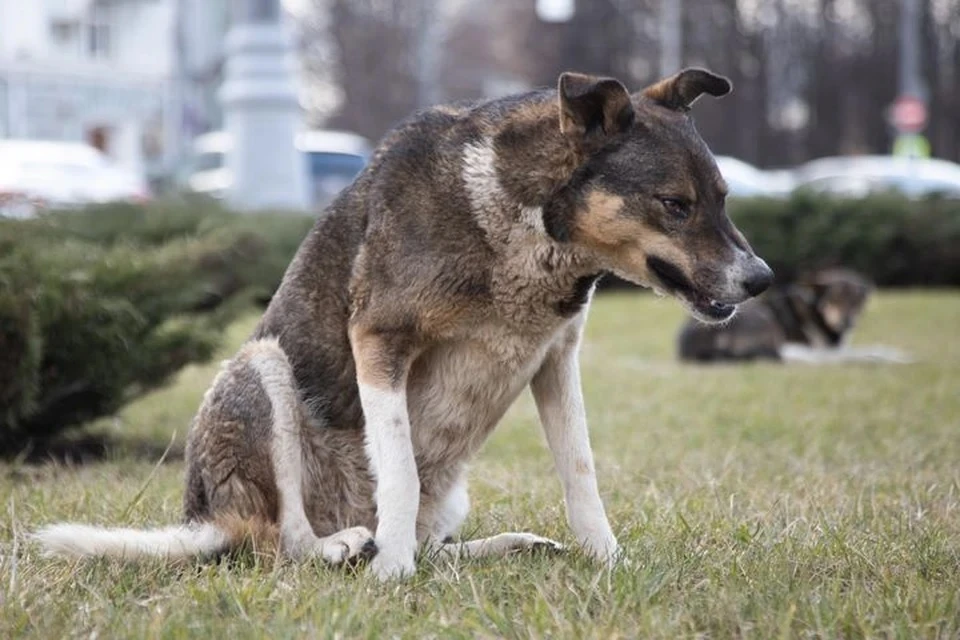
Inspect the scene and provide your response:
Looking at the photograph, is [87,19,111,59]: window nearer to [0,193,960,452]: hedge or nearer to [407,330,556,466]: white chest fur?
[0,193,960,452]: hedge

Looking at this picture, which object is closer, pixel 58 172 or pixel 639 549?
pixel 639 549

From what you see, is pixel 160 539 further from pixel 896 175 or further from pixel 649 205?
pixel 896 175

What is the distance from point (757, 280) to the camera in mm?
4219

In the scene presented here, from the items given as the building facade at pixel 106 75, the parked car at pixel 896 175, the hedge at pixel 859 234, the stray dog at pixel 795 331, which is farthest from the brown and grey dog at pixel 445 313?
the building facade at pixel 106 75

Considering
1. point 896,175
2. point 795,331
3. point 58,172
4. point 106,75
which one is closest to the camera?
point 795,331

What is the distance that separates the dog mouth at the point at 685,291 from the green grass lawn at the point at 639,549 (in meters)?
0.75

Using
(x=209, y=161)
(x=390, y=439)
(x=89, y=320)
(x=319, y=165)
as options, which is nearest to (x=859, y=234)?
(x=319, y=165)

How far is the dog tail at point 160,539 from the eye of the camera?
4414 mm

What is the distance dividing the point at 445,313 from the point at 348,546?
77 centimetres

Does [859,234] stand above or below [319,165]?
below

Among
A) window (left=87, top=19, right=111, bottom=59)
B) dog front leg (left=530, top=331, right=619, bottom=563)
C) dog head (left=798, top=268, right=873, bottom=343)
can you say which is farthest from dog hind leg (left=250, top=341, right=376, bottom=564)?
window (left=87, top=19, right=111, bottom=59)

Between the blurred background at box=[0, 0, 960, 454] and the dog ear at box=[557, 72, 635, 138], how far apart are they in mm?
1175

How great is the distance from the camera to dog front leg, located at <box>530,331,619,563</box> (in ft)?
15.2

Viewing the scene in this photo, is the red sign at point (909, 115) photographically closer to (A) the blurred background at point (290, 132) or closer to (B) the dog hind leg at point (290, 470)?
(A) the blurred background at point (290, 132)
